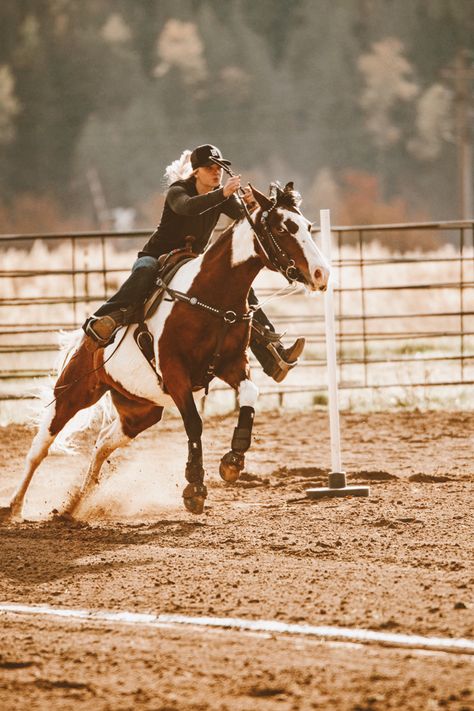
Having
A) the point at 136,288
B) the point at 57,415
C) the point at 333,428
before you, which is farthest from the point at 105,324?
the point at 333,428

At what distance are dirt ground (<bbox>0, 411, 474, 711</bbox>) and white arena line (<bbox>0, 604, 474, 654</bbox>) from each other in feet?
0.22

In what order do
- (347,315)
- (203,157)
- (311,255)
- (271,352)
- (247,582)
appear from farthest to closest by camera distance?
1. (347,315)
2. (271,352)
3. (203,157)
4. (311,255)
5. (247,582)

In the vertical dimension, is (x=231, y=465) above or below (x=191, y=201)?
below

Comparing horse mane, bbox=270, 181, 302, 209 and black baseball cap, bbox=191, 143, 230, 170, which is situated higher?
black baseball cap, bbox=191, 143, 230, 170

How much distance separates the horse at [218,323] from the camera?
6.30 metres

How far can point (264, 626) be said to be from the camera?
438 centimetres

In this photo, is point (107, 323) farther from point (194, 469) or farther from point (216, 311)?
point (194, 469)

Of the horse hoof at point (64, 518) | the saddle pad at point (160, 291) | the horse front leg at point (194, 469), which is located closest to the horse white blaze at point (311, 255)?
the saddle pad at point (160, 291)

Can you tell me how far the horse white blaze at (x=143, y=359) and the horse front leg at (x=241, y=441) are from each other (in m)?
0.59

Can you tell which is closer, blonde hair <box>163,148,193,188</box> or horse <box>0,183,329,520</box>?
horse <box>0,183,329,520</box>

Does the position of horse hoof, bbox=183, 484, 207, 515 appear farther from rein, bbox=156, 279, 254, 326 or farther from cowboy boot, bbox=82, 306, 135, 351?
cowboy boot, bbox=82, 306, 135, 351

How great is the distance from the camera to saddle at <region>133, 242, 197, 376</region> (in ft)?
22.7

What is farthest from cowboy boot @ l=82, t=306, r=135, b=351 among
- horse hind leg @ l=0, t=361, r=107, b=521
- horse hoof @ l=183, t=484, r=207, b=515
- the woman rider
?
horse hoof @ l=183, t=484, r=207, b=515

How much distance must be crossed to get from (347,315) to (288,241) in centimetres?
938
